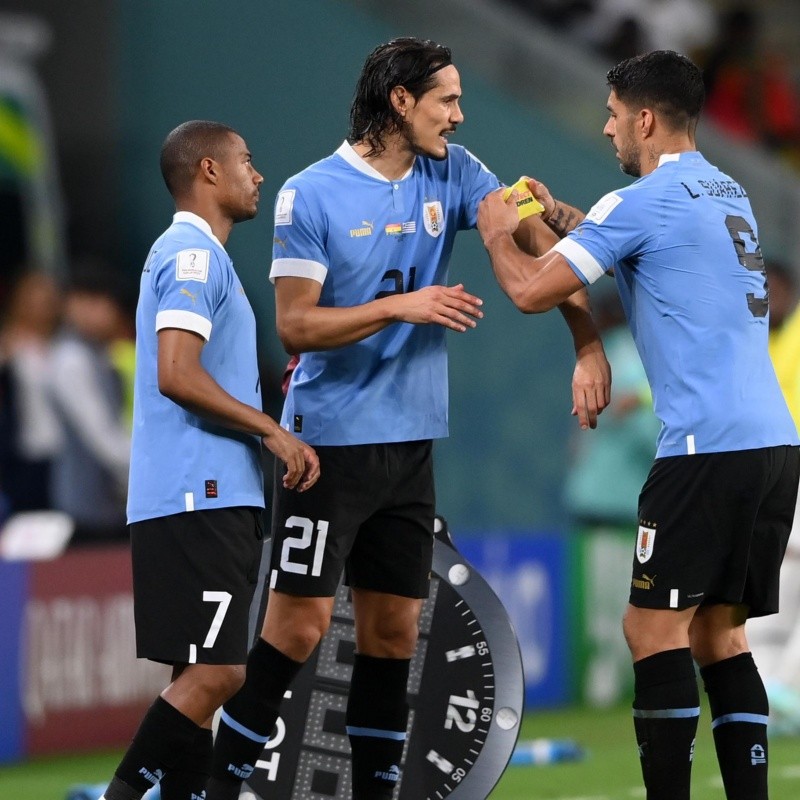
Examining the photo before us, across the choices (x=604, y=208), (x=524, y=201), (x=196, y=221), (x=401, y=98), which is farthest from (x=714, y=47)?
(x=196, y=221)

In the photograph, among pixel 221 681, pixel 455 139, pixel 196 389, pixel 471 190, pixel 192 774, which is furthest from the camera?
pixel 455 139

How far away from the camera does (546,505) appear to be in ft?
35.2

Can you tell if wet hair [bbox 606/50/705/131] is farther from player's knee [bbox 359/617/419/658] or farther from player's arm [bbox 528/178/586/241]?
player's knee [bbox 359/617/419/658]

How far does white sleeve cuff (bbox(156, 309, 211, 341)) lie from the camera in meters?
3.98

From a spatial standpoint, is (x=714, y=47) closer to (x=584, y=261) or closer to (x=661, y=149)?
(x=661, y=149)

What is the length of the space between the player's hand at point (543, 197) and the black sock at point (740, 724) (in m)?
1.35

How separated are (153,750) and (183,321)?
1.06m

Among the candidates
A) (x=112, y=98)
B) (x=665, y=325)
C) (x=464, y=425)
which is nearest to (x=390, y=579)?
(x=665, y=325)

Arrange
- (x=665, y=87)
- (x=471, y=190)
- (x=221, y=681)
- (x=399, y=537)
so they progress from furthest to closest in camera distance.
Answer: (x=471, y=190), (x=399, y=537), (x=665, y=87), (x=221, y=681)

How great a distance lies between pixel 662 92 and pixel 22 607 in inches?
138

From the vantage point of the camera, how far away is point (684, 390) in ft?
13.8

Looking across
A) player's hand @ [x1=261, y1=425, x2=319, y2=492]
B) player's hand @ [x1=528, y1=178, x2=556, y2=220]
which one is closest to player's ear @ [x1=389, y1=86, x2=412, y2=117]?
player's hand @ [x1=528, y1=178, x2=556, y2=220]

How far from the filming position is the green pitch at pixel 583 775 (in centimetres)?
577

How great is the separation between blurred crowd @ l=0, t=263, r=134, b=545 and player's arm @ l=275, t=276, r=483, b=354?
3.69m
